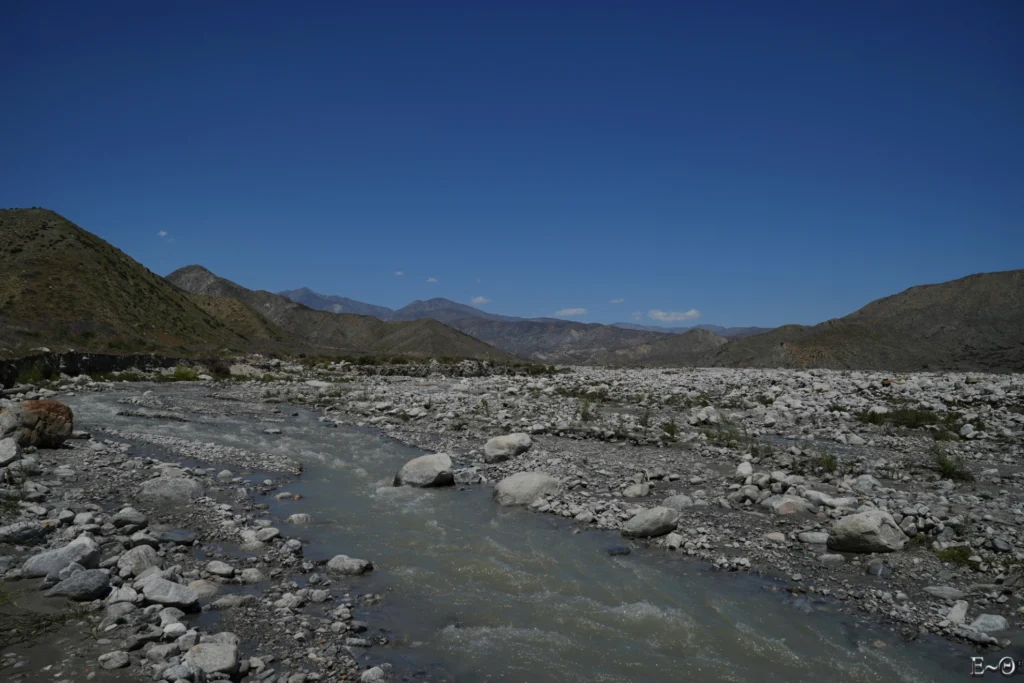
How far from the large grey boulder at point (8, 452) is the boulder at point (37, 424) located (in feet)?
5.17

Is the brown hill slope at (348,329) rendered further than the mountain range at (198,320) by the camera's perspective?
Yes

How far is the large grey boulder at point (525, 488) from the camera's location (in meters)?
10.7

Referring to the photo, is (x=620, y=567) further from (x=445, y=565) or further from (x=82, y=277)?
(x=82, y=277)

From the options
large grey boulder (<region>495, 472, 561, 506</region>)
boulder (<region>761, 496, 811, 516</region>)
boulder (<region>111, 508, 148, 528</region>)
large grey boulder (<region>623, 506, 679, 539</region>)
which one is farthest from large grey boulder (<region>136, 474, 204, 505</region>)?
boulder (<region>761, 496, 811, 516</region>)

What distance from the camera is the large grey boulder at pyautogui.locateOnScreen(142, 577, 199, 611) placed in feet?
19.4

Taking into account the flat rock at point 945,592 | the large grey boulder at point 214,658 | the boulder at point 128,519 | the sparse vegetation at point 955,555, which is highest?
the sparse vegetation at point 955,555

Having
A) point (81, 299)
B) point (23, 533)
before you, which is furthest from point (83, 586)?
point (81, 299)

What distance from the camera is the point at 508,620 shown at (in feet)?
Result: 21.3

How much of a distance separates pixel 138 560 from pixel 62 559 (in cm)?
74

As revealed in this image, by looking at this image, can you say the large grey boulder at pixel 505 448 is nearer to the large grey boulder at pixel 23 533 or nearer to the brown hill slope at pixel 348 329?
the large grey boulder at pixel 23 533

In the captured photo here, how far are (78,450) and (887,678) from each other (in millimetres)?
15146

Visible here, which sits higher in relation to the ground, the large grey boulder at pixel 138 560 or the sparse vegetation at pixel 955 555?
the sparse vegetation at pixel 955 555

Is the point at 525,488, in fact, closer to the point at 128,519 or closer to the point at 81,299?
the point at 128,519

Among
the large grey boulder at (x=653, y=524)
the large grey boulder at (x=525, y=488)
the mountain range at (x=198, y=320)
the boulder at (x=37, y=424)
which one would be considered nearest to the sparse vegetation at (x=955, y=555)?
the large grey boulder at (x=653, y=524)
